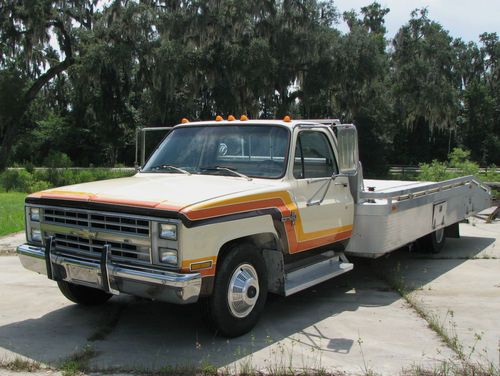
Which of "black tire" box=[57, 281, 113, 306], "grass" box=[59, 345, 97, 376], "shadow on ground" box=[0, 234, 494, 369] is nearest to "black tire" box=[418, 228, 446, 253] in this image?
"shadow on ground" box=[0, 234, 494, 369]

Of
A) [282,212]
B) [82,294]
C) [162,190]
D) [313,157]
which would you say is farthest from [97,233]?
[313,157]

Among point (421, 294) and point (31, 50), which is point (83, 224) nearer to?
point (421, 294)

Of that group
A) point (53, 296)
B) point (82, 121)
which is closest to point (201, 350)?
point (53, 296)

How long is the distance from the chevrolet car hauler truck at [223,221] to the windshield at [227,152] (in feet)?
0.04

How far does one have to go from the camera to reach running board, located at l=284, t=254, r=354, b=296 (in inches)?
217

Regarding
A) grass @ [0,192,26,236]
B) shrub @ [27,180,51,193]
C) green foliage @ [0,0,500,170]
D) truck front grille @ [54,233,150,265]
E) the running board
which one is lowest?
shrub @ [27,180,51,193]

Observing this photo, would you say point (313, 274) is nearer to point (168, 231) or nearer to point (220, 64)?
point (168, 231)

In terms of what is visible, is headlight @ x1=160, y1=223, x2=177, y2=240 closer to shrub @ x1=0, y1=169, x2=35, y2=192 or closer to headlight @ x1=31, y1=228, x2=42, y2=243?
headlight @ x1=31, y1=228, x2=42, y2=243

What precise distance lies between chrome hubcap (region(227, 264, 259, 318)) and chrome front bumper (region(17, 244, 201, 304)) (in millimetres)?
492

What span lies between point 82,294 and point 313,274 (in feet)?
8.18

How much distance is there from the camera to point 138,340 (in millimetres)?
5141

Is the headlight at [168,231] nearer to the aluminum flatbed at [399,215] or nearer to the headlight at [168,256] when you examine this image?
the headlight at [168,256]

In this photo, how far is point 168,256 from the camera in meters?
4.51

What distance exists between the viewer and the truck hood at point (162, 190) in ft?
15.1
